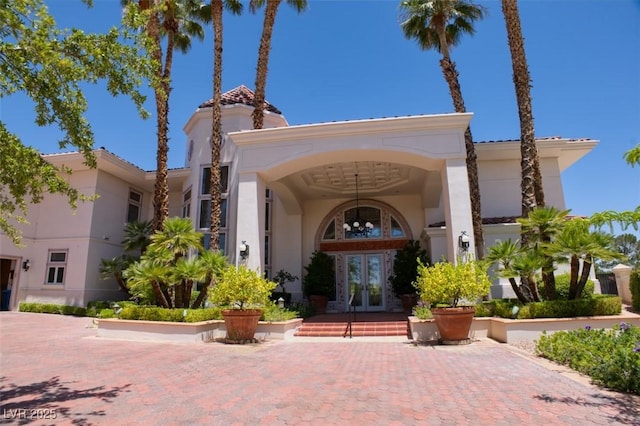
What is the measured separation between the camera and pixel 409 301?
16.5 m

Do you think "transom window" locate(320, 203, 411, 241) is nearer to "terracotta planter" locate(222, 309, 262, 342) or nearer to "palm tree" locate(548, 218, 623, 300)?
"terracotta planter" locate(222, 309, 262, 342)

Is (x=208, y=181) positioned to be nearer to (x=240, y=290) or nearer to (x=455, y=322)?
(x=240, y=290)

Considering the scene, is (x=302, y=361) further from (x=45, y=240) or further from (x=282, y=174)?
(x=45, y=240)

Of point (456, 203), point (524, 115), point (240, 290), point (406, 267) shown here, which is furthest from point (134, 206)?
point (524, 115)

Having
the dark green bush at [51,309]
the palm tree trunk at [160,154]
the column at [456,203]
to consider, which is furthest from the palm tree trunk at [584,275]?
the dark green bush at [51,309]

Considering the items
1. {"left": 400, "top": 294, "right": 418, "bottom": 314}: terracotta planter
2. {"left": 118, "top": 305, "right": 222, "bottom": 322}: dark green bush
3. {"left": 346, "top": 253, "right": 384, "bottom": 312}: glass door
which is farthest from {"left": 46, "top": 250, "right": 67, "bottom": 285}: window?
{"left": 400, "top": 294, "right": 418, "bottom": 314}: terracotta planter

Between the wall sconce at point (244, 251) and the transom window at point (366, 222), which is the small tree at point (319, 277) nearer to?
the transom window at point (366, 222)

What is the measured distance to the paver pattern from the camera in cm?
411

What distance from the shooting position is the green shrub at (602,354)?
4.99 m

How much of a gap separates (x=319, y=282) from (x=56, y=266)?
12.9 metres

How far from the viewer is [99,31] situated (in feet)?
16.5

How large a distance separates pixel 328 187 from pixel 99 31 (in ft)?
43.5

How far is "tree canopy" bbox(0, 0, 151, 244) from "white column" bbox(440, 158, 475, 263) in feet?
28.8

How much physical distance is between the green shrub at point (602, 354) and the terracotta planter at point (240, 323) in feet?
21.9
